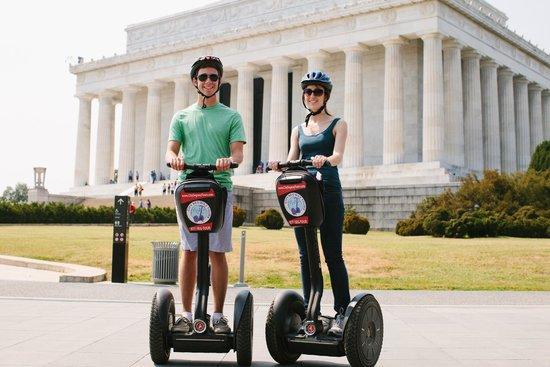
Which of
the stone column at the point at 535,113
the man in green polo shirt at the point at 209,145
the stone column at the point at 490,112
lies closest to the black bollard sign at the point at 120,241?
the man in green polo shirt at the point at 209,145

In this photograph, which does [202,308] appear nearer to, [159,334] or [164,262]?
[159,334]

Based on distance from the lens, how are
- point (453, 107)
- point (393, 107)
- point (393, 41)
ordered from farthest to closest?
point (453, 107) → point (393, 41) → point (393, 107)

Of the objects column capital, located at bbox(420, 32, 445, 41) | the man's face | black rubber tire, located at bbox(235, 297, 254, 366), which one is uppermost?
column capital, located at bbox(420, 32, 445, 41)

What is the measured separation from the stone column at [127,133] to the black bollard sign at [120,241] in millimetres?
60525

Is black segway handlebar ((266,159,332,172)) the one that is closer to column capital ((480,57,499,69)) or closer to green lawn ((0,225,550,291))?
green lawn ((0,225,550,291))

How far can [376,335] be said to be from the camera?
22.1 feet

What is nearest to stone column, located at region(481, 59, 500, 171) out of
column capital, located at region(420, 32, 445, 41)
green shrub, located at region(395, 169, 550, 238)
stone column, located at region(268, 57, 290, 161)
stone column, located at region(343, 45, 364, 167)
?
column capital, located at region(420, 32, 445, 41)

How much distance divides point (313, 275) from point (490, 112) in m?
60.9

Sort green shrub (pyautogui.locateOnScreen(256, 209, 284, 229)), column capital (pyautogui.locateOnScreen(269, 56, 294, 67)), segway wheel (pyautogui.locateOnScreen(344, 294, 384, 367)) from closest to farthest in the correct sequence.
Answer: segway wheel (pyautogui.locateOnScreen(344, 294, 384, 367)), green shrub (pyautogui.locateOnScreen(256, 209, 284, 229)), column capital (pyautogui.locateOnScreen(269, 56, 294, 67))

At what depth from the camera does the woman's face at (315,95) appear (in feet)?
23.1

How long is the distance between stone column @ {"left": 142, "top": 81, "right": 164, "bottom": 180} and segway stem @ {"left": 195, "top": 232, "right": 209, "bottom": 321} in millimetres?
68524

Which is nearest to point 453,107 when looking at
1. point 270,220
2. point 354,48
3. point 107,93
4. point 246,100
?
point 354,48

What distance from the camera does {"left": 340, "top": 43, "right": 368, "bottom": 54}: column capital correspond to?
5972cm

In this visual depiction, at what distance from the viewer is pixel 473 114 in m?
61.3
